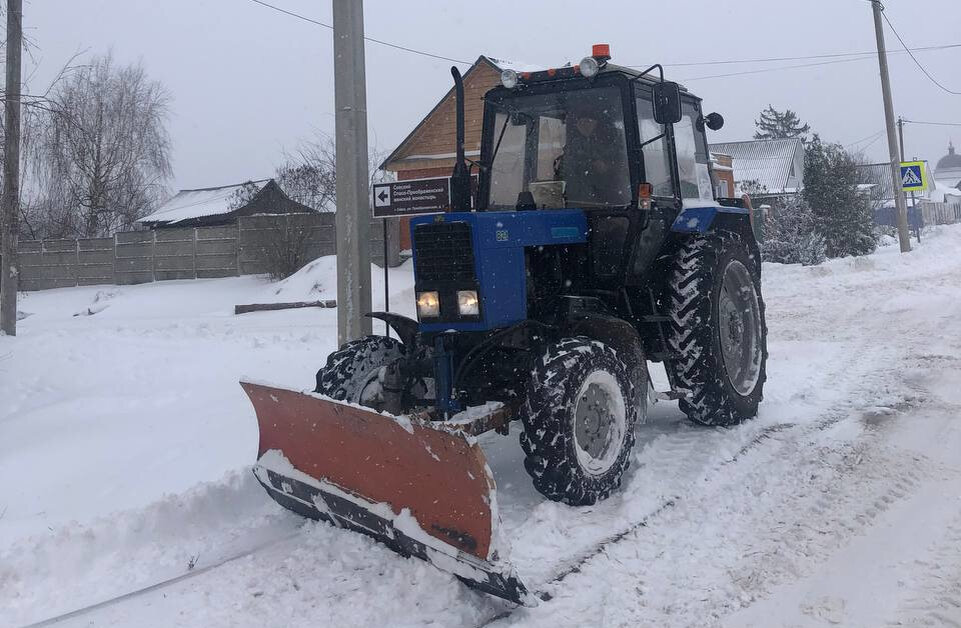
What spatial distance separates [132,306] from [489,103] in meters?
18.0

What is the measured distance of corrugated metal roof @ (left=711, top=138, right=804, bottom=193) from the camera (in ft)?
150

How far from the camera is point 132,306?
21.2 meters

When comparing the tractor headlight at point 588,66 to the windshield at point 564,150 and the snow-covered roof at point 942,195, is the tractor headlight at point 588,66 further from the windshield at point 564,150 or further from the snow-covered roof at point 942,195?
the snow-covered roof at point 942,195

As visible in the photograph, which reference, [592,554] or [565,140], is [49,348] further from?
[592,554]

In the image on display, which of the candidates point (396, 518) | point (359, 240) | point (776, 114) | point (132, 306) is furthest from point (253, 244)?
point (776, 114)

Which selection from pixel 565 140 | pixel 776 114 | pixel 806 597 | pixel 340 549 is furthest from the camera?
pixel 776 114

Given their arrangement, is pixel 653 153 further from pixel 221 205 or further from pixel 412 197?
pixel 221 205

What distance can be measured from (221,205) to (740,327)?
29.6 meters

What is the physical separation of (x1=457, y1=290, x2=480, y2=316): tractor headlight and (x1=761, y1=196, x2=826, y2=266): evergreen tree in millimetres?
19831

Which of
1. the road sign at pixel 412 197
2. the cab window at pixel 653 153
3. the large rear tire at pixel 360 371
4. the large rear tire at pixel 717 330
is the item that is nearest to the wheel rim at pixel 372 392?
the large rear tire at pixel 360 371

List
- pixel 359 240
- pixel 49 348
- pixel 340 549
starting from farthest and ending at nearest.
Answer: pixel 49 348, pixel 359 240, pixel 340 549

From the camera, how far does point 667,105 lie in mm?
5086

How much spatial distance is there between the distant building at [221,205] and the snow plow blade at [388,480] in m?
21.9

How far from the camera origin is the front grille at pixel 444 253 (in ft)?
14.9
